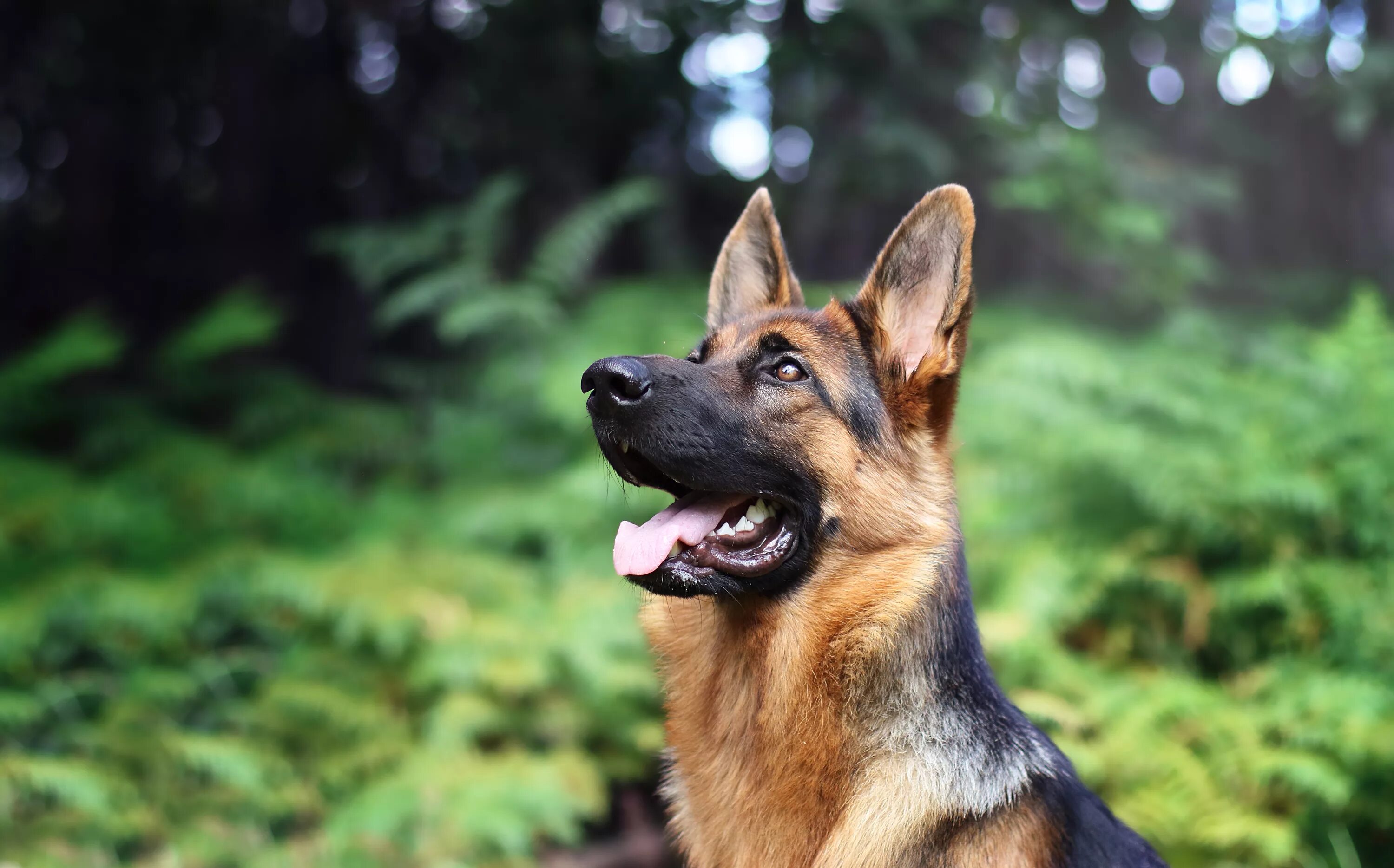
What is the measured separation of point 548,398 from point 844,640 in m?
3.38

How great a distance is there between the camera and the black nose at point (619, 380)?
2.15 metres

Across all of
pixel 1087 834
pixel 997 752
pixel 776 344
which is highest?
pixel 776 344

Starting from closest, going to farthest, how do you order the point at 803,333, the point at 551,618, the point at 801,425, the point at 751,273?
1. the point at 801,425
2. the point at 803,333
3. the point at 751,273
4. the point at 551,618

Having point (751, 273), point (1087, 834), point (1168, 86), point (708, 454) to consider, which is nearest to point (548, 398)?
point (751, 273)

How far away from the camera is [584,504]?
213 inches

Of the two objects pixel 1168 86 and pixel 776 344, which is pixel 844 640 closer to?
pixel 776 344

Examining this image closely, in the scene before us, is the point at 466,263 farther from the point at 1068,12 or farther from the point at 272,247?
the point at 1068,12

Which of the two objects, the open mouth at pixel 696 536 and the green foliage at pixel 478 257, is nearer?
the open mouth at pixel 696 536

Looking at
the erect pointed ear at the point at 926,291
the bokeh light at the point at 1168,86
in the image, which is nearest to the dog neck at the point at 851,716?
the erect pointed ear at the point at 926,291

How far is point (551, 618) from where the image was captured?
15.8 ft

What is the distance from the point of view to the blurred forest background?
4184 millimetres

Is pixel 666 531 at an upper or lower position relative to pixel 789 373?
lower

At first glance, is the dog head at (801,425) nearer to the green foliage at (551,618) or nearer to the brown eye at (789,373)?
the brown eye at (789,373)

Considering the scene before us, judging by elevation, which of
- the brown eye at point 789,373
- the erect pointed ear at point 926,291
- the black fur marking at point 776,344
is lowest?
the brown eye at point 789,373
